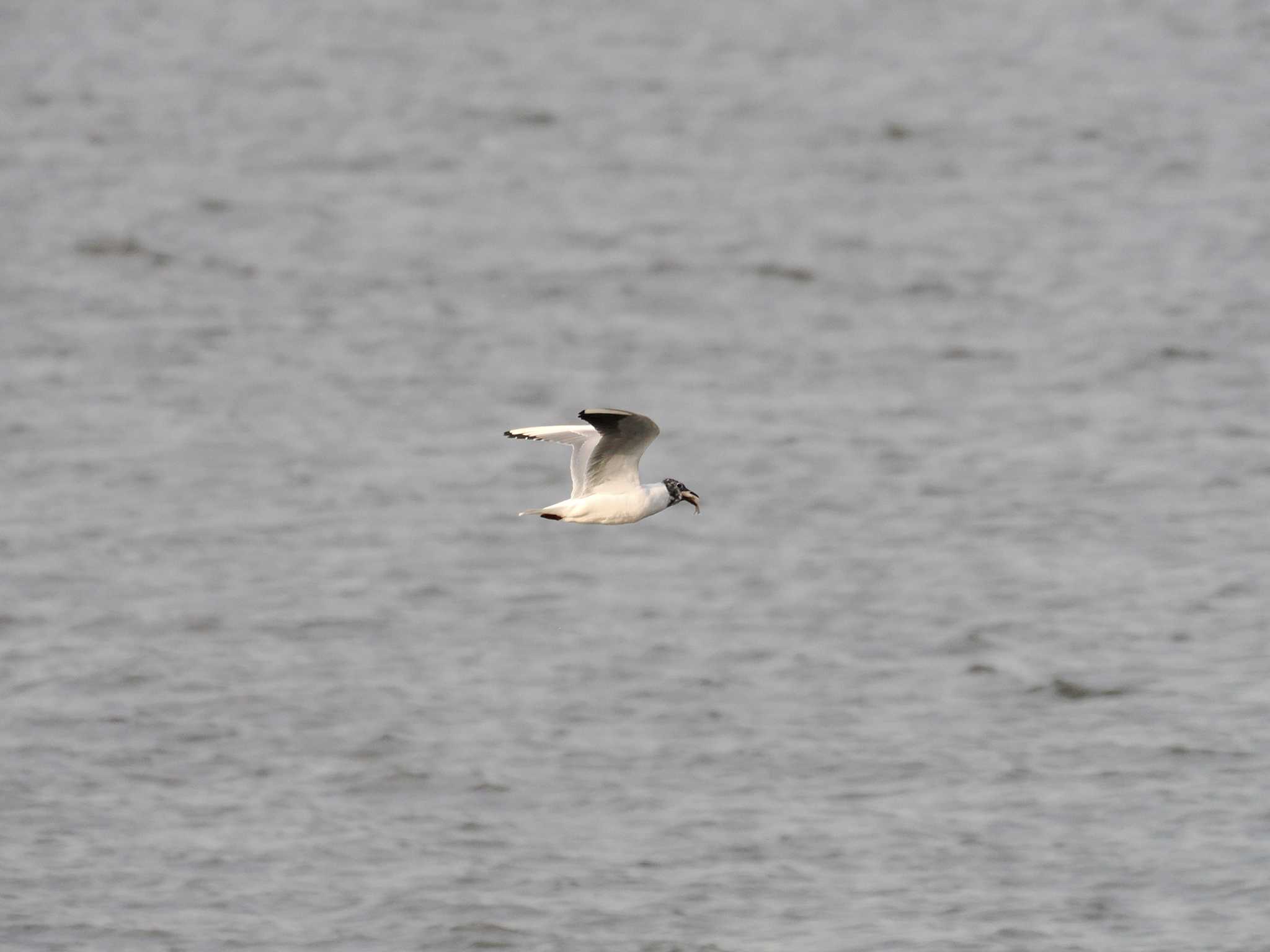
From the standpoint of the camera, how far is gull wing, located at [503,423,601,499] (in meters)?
14.3

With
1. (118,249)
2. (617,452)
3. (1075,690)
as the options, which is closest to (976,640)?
(1075,690)

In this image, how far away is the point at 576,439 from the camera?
14.6 metres

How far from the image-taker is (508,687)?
23.2 m

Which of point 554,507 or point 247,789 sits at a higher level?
point 554,507

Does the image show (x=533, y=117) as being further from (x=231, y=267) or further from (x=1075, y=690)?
(x=1075, y=690)

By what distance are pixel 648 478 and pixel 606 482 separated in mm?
12622

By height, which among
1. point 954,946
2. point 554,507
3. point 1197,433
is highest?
point 554,507

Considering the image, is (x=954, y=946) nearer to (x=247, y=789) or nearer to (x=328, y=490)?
(x=247, y=789)

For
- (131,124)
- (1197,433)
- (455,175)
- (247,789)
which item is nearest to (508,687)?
(247,789)

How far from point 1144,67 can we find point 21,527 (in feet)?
85.0

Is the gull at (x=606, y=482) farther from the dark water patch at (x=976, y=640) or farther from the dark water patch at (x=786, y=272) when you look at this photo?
the dark water patch at (x=786, y=272)

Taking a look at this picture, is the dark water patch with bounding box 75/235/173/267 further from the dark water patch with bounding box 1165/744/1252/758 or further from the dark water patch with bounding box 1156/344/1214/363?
the dark water patch with bounding box 1165/744/1252/758

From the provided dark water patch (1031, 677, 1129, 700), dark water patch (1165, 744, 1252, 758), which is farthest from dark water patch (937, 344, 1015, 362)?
dark water patch (1165, 744, 1252, 758)

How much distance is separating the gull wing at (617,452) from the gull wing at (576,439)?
0.04m
